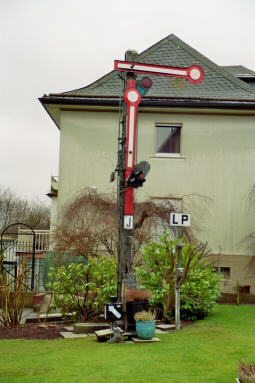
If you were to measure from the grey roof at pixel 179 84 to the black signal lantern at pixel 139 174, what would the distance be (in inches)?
396

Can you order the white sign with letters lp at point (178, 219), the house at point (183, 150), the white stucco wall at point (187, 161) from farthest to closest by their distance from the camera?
the white stucco wall at point (187, 161) → the house at point (183, 150) → the white sign with letters lp at point (178, 219)

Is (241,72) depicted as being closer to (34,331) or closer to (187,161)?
(187,161)

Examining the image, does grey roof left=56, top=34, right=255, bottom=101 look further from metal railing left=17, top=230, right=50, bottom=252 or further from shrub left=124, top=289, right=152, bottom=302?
shrub left=124, top=289, right=152, bottom=302

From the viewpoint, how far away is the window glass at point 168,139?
64.7 feet

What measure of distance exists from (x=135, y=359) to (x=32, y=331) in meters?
4.36

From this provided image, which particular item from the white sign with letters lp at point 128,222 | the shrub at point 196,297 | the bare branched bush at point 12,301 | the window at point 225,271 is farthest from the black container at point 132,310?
the window at point 225,271

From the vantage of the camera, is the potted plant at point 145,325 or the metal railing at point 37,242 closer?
the potted plant at point 145,325

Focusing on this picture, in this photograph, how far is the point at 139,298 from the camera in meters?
10.2

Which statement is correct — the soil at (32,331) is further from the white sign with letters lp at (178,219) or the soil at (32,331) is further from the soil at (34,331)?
the white sign with letters lp at (178,219)

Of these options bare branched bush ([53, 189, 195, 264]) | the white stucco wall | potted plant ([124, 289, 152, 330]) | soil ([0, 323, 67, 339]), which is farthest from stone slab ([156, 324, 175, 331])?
the white stucco wall

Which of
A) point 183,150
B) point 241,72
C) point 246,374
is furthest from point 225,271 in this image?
point 246,374

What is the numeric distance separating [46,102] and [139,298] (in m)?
11.3

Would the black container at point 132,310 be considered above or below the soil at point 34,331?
above

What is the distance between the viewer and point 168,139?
1975 cm
